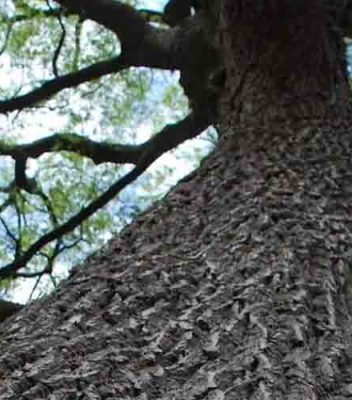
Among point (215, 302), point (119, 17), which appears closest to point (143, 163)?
point (119, 17)

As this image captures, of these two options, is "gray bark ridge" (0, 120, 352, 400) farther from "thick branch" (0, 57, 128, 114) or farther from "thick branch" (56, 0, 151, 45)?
"thick branch" (0, 57, 128, 114)

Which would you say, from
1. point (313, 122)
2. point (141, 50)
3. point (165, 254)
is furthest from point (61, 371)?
point (141, 50)

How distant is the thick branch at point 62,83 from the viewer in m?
5.90

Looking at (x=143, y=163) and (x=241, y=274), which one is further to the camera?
(x=143, y=163)

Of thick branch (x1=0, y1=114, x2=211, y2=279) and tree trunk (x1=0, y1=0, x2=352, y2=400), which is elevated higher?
thick branch (x1=0, y1=114, x2=211, y2=279)

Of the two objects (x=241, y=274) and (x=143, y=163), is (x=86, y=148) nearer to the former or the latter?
(x=143, y=163)

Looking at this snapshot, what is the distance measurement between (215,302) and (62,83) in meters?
4.13

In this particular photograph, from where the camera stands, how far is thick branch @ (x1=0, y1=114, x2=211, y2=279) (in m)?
5.94

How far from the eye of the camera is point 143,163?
20.6 ft

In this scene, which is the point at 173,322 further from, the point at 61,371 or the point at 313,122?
the point at 313,122

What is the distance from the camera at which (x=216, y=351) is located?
210 cm

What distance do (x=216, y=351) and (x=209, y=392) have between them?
217 millimetres

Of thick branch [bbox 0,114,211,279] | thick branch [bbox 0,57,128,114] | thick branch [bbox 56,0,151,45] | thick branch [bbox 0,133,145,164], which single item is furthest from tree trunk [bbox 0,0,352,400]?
thick branch [bbox 0,133,145,164]

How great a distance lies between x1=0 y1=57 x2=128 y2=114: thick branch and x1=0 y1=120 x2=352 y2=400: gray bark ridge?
257 cm
